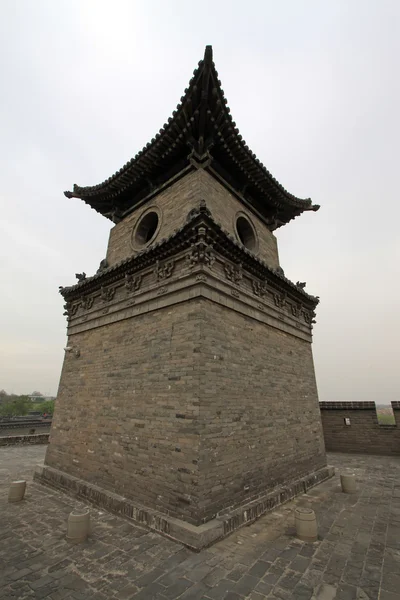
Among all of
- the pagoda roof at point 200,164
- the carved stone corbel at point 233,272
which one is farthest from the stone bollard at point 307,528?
the pagoda roof at point 200,164

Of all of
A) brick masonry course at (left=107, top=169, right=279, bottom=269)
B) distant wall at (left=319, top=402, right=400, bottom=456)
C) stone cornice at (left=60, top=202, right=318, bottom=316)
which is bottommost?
distant wall at (left=319, top=402, right=400, bottom=456)

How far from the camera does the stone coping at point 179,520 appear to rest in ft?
15.7

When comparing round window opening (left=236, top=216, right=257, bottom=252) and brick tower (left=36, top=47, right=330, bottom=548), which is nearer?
brick tower (left=36, top=47, right=330, bottom=548)

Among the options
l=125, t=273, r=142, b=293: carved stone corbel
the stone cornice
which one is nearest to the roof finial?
the stone cornice

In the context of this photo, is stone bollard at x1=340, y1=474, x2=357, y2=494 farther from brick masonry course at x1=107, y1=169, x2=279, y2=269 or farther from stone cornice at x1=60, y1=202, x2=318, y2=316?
brick masonry course at x1=107, y1=169, x2=279, y2=269

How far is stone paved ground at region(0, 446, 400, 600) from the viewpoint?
3707mm

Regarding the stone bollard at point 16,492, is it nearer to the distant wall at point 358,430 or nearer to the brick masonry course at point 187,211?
Result: the brick masonry course at point 187,211

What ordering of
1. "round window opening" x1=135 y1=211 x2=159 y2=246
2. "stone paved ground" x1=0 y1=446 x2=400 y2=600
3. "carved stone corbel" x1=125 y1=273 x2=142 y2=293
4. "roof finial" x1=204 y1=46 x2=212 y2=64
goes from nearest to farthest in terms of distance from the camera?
"stone paved ground" x1=0 y1=446 x2=400 y2=600 < "roof finial" x1=204 y1=46 x2=212 y2=64 < "carved stone corbel" x1=125 y1=273 x2=142 y2=293 < "round window opening" x1=135 y1=211 x2=159 y2=246

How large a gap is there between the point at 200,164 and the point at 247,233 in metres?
3.19

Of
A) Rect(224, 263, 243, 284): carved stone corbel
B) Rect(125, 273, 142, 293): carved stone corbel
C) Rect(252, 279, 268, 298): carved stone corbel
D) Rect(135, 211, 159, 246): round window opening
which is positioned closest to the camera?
Rect(224, 263, 243, 284): carved stone corbel

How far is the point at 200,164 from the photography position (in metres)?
8.12

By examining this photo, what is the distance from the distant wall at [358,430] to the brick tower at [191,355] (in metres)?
6.22

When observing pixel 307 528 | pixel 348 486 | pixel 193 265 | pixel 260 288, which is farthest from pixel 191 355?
pixel 348 486

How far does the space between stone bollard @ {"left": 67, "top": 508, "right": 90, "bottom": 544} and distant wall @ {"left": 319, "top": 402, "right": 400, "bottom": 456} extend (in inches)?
546
